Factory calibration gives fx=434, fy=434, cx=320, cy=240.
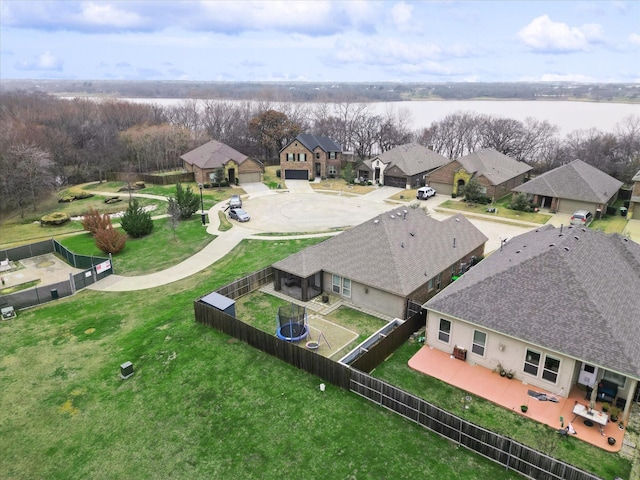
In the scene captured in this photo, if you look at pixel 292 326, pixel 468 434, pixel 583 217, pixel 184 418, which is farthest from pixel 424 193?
pixel 184 418

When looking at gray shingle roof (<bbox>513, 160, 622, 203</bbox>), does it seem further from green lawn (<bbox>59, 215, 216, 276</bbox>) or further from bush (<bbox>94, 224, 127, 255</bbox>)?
bush (<bbox>94, 224, 127, 255</bbox>)

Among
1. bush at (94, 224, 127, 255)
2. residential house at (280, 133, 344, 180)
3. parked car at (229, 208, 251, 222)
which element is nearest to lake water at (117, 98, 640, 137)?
residential house at (280, 133, 344, 180)

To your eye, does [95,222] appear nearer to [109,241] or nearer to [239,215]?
[109,241]

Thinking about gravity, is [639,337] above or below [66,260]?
above

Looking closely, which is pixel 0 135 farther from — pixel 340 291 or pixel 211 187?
pixel 340 291

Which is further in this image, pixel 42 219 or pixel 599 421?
pixel 42 219

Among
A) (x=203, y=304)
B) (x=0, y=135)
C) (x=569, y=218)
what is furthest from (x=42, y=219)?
(x=569, y=218)
